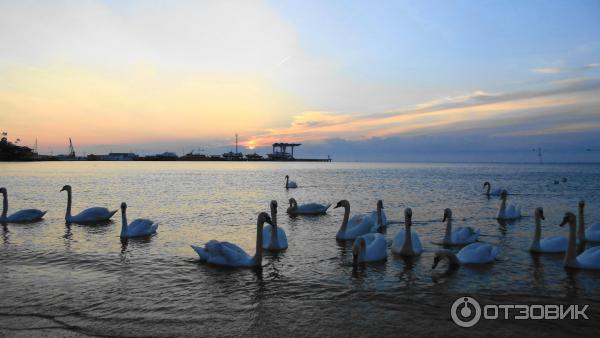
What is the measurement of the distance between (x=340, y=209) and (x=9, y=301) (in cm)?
1536

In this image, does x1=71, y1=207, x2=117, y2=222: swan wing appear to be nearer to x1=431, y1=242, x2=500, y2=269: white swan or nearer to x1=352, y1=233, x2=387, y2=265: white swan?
x1=352, y1=233, x2=387, y2=265: white swan

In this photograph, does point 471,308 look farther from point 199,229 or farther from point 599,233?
point 199,229

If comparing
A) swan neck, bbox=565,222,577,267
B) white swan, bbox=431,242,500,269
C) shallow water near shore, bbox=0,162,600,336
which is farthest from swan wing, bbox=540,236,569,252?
white swan, bbox=431,242,500,269

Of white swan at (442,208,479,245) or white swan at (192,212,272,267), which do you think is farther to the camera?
white swan at (442,208,479,245)

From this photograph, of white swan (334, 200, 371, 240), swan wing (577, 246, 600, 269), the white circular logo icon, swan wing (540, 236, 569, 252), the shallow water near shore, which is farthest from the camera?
white swan (334, 200, 371, 240)

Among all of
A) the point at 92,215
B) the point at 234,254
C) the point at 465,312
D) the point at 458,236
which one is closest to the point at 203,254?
the point at 234,254

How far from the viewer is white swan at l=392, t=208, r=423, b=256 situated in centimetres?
1045

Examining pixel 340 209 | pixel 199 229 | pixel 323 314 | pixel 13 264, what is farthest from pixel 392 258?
pixel 340 209

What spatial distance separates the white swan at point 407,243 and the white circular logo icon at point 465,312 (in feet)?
9.72

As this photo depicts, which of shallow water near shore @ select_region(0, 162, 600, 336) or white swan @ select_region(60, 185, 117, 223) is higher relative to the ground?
white swan @ select_region(60, 185, 117, 223)

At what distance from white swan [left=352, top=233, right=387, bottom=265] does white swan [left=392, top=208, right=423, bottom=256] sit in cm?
61

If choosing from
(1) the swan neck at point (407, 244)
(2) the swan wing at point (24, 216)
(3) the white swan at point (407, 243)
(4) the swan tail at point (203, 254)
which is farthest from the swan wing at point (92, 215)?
(1) the swan neck at point (407, 244)

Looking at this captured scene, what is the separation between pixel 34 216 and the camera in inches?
644

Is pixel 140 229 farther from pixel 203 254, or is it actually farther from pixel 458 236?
pixel 458 236
